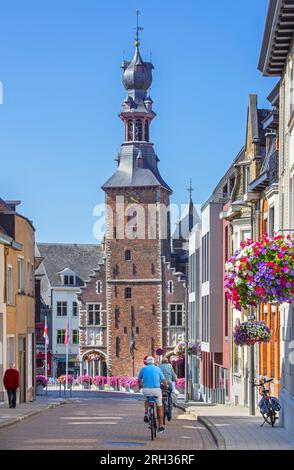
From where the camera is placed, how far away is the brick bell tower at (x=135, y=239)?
108 metres

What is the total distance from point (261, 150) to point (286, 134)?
1558cm

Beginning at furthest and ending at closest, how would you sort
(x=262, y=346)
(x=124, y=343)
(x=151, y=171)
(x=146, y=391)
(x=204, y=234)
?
1. (x=151, y=171)
2. (x=124, y=343)
3. (x=204, y=234)
4. (x=262, y=346)
5. (x=146, y=391)

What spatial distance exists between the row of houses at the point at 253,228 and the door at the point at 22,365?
799 centimetres

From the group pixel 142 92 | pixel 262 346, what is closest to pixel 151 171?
pixel 142 92

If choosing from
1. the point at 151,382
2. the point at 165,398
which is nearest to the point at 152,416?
the point at 151,382

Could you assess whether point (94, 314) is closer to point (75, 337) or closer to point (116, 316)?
point (116, 316)

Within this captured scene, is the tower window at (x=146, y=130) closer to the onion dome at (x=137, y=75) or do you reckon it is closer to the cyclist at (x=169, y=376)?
the onion dome at (x=137, y=75)

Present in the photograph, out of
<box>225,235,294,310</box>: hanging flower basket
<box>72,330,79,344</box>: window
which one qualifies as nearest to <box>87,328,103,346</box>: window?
<box>72,330,79,344</box>: window

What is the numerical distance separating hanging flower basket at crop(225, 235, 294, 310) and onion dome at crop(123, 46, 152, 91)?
3740 inches

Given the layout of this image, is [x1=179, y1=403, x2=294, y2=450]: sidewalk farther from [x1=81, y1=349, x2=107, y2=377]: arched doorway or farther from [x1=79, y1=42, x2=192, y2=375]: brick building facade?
[x1=81, y1=349, x2=107, y2=377]: arched doorway

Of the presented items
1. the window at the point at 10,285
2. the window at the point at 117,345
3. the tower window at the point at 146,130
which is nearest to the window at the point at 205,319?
the window at the point at 10,285

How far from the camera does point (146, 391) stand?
74.4 feet

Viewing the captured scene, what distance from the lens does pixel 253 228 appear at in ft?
134

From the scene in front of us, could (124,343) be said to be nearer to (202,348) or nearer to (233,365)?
(202,348)
